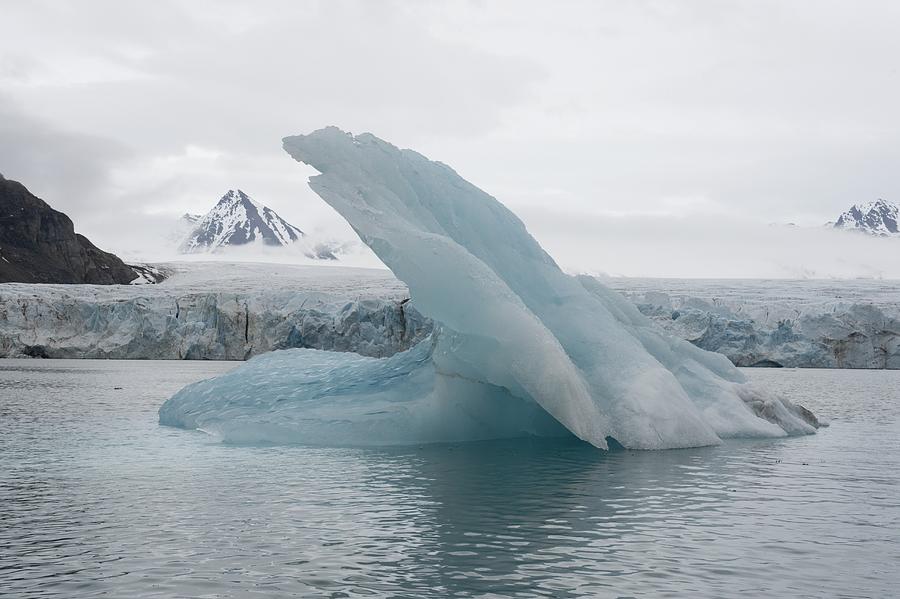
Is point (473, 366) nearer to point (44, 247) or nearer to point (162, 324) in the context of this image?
point (162, 324)

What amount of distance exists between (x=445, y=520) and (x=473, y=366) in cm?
477

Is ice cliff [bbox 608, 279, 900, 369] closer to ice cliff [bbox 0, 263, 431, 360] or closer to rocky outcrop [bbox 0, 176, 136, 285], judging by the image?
ice cliff [bbox 0, 263, 431, 360]

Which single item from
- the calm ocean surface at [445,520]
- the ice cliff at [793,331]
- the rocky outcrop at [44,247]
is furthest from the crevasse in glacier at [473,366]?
the rocky outcrop at [44,247]

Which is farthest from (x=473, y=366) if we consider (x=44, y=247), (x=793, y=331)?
(x=44, y=247)

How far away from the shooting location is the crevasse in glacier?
11617 millimetres

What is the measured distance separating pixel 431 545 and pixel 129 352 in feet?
137

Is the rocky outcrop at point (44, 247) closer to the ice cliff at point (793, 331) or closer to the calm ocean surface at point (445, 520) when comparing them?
the ice cliff at point (793, 331)

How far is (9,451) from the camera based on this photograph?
38.2 feet

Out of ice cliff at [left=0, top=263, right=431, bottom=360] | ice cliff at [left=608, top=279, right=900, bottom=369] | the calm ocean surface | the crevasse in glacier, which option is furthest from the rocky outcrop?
the calm ocean surface

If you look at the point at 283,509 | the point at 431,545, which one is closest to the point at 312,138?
the point at 283,509

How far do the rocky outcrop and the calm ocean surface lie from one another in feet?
316

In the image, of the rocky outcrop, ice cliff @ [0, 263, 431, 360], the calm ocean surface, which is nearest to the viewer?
the calm ocean surface

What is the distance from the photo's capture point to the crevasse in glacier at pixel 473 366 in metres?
11.6

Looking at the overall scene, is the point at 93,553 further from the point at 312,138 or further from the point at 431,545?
the point at 312,138
